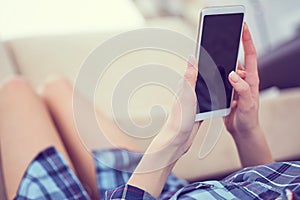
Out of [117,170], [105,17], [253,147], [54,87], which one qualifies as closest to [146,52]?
[54,87]

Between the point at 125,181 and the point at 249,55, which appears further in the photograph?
the point at 125,181

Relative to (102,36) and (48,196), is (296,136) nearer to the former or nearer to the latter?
(48,196)

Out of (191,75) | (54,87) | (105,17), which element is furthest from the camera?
(105,17)

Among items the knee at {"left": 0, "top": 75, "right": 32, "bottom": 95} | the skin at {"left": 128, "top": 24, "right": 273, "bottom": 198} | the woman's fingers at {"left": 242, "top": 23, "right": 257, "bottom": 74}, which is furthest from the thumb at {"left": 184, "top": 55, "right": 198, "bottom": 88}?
the knee at {"left": 0, "top": 75, "right": 32, "bottom": 95}

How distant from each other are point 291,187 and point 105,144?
0.48 m

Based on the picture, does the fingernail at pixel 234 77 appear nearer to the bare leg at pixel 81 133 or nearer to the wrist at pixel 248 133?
the wrist at pixel 248 133

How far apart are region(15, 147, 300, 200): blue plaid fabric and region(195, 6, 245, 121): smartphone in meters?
0.09

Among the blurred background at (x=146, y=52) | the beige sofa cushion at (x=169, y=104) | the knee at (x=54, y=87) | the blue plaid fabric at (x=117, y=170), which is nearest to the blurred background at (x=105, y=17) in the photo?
the blurred background at (x=146, y=52)

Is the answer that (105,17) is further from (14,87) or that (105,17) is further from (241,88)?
(241,88)

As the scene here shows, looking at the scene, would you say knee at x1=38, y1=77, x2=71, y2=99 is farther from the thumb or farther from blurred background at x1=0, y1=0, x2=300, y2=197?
the thumb

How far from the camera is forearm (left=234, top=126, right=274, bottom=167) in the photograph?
0.73m

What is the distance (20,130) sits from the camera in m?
0.93

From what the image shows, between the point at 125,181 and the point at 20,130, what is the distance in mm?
216

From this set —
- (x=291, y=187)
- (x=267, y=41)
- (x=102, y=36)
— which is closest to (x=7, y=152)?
(x=291, y=187)
